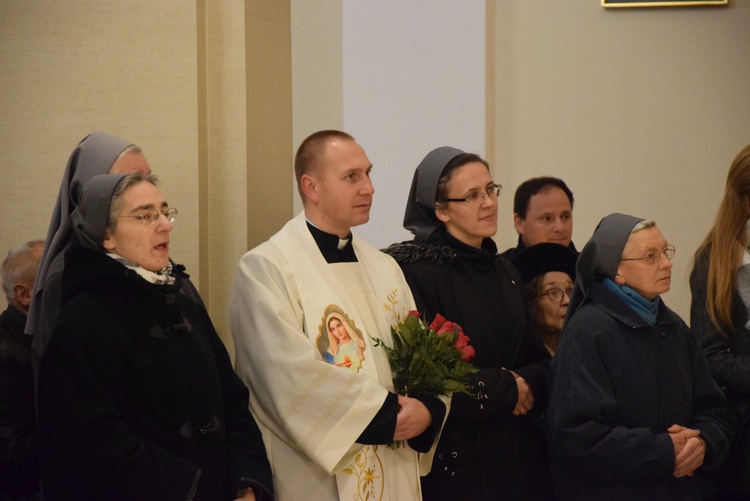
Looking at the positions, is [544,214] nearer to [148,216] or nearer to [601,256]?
[601,256]

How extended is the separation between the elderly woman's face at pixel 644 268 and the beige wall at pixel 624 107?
2715mm

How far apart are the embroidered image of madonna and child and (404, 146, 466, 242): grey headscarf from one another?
75cm

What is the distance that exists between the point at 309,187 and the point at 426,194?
60cm

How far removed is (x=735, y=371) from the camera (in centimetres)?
473

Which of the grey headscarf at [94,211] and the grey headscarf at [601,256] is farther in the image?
the grey headscarf at [601,256]

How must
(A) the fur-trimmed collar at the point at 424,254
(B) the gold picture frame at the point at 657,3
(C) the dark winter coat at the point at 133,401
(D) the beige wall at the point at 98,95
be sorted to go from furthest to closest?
(B) the gold picture frame at the point at 657,3 < (D) the beige wall at the point at 98,95 < (A) the fur-trimmed collar at the point at 424,254 < (C) the dark winter coat at the point at 133,401

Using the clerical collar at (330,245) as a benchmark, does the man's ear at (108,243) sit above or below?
above

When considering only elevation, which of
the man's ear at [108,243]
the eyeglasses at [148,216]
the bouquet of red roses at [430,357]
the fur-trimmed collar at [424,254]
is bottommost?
the bouquet of red roses at [430,357]

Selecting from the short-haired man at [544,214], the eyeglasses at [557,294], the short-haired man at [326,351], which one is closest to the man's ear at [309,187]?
the short-haired man at [326,351]

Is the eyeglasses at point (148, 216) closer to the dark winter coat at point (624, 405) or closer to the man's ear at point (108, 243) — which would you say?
the man's ear at point (108, 243)

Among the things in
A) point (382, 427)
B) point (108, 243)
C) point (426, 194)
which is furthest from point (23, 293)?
point (426, 194)

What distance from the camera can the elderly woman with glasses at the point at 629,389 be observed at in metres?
4.12

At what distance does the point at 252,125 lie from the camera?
5.39 meters

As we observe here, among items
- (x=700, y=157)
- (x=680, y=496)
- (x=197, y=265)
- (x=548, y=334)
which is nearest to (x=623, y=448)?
(x=680, y=496)
